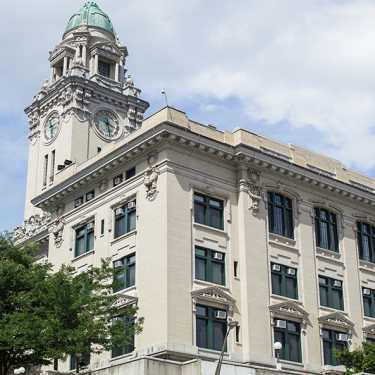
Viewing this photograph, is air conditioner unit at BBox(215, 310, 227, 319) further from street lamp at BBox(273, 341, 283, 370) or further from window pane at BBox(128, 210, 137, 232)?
window pane at BBox(128, 210, 137, 232)

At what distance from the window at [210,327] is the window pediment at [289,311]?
3.46m

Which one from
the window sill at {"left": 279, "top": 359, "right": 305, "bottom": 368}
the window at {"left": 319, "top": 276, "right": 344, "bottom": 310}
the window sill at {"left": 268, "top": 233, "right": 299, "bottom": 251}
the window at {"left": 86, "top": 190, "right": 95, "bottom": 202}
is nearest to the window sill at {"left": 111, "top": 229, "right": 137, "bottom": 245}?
the window at {"left": 86, "top": 190, "right": 95, "bottom": 202}

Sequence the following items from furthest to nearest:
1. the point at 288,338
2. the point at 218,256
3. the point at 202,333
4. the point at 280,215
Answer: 1. the point at 280,215
2. the point at 288,338
3. the point at 218,256
4. the point at 202,333

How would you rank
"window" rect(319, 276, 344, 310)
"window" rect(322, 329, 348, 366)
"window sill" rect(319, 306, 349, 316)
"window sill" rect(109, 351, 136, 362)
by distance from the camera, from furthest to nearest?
"window" rect(319, 276, 344, 310) → "window sill" rect(319, 306, 349, 316) → "window" rect(322, 329, 348, 366) → "window sill" rect(109, 351, 136, 362)

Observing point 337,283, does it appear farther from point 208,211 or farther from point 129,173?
point 129,173

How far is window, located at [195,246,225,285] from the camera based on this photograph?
1809 inches

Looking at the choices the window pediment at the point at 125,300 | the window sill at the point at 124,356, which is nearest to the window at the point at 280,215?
the window pediment at the point at 125,300

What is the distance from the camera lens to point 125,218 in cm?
4897

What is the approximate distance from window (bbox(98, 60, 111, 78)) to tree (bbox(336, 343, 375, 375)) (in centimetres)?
4991

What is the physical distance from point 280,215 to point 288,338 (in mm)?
7889

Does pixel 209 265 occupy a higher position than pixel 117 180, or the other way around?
pixel 117 180

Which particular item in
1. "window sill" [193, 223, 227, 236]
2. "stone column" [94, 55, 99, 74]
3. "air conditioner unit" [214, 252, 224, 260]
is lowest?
"air conditioner unit" [214, 252, 224, 260]

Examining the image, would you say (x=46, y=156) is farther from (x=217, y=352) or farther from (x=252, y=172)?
(x=217, y=352)

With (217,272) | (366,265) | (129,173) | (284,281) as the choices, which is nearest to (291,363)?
(284,281)
